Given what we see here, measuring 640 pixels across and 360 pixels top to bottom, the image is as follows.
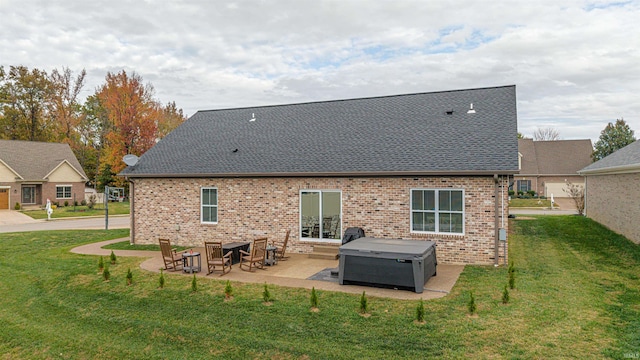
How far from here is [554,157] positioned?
46.4 meters

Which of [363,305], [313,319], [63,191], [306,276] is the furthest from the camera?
[63,191]

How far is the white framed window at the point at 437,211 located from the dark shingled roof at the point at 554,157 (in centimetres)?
3756

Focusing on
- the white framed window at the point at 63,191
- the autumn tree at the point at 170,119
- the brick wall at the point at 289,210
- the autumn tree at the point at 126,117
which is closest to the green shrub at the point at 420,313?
the brick wall at the point at 289,210

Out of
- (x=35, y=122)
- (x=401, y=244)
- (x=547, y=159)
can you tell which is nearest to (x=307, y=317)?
(x=401, y=244)

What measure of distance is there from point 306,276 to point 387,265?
2.47 m

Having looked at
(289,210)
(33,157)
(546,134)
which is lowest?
(289,210)

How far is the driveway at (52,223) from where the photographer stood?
24.9 m

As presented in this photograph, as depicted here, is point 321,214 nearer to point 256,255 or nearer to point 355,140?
point 256,255

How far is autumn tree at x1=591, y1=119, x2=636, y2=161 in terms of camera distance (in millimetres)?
48250

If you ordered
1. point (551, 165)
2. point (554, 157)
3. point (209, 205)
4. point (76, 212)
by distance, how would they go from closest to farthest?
point (209, 205) → point (76, 212) → point (551, 165) → point (554, 157)

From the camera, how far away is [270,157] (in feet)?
50.4

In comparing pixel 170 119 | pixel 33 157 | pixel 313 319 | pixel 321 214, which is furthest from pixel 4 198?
pixel 313 319

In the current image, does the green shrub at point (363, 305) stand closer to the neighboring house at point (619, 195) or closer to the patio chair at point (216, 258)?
the patio chair at point (216, 258)

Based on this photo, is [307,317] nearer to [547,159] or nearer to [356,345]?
[356,345]
